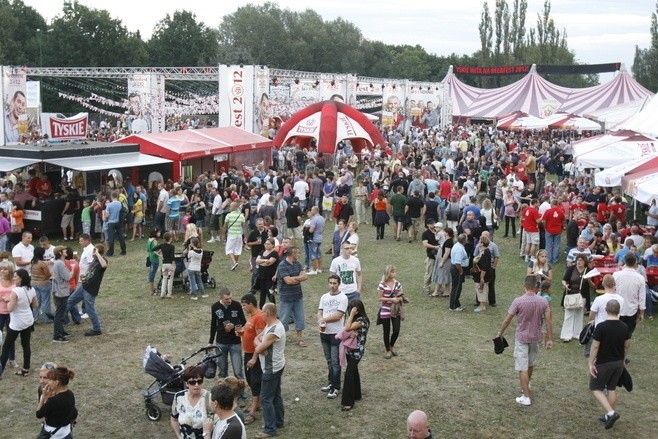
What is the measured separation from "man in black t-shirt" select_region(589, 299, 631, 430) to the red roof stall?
14.5 m

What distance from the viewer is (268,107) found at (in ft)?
95.1

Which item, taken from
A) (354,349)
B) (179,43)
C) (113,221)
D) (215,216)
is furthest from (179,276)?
(179,43)

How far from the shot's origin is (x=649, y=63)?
5503cm

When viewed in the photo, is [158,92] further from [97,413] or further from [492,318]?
[97,413]

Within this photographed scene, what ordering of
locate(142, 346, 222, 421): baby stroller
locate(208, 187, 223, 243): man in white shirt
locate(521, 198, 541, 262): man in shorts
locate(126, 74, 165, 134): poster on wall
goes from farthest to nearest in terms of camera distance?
locate(126, 74, 165, 134): poster on wall → locate(208, 187, 223, 243): man in white shirt → locate(521, 198, 541, 262): man in shorts → locate(142, 346, 222, 421): baby stroller

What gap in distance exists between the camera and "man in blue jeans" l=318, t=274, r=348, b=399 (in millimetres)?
8383

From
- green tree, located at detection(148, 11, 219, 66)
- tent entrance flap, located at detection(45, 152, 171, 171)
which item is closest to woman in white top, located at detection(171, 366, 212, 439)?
tent entrance flap, located at detection(45, 152, 171, 171)

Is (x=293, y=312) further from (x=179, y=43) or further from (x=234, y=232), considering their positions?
(x=179, y=43)

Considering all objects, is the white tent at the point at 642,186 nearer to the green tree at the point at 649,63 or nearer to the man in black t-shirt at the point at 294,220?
the man in black t-shirt at the point at 294,220

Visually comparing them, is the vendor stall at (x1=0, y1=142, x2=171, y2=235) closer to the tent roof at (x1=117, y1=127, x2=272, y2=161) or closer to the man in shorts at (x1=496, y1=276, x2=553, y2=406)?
the tent roof at (x1=117, y1=127, x2=272, y2=161)

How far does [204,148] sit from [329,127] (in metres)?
3.48

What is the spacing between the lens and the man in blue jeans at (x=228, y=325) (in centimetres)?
831

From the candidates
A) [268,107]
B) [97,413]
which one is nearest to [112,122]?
[268,107]

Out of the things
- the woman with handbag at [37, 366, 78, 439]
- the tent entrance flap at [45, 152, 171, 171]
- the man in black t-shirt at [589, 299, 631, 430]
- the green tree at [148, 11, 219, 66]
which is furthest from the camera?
the green tree at [148, 11, 219, 66]
